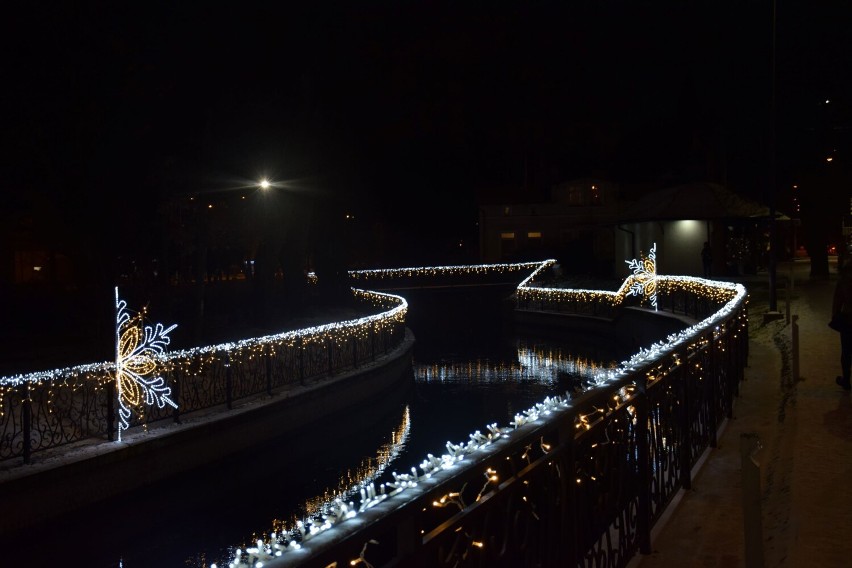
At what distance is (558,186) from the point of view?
6194cm

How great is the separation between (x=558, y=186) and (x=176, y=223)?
42.8m

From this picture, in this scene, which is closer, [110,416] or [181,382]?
[110,416]

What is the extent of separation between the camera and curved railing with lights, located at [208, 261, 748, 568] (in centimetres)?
292

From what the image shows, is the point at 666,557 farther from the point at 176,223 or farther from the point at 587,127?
the point at 587,127

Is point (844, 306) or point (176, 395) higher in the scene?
point (844, 306)

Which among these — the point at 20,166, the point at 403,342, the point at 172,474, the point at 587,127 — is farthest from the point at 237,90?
the point at 587,127

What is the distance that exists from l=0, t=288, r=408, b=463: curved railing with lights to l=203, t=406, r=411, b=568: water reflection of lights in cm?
234

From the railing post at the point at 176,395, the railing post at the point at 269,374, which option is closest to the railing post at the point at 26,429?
the railing post at the point at 176,395

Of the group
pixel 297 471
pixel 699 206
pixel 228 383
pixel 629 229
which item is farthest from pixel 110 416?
pixel 629 229

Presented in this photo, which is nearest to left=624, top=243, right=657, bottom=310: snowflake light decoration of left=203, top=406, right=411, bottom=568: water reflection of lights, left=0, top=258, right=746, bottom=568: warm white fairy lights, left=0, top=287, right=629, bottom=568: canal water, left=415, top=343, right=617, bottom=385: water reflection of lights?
left=0, top=258, right=746, bottom=568: warm white fairy lights

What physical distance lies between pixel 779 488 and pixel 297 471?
29.3 feet

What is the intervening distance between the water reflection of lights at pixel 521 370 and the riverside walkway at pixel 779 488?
10402 mm

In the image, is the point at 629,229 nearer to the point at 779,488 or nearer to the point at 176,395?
the point at 176,395

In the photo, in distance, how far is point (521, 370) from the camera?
24781 mm
